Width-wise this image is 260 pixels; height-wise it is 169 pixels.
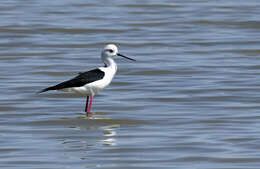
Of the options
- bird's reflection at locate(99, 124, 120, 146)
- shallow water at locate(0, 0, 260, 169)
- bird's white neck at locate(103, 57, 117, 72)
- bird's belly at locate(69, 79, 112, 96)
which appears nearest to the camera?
shallow water at locate(0, 0, 260, 169)

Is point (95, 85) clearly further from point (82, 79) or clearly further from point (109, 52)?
point (109, 52)

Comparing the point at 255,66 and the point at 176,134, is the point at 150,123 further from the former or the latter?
the point at 255,66

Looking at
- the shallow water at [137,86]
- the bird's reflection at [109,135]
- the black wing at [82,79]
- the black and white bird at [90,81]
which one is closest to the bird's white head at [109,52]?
the black and white bird at [90,81]

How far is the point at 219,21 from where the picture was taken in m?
20.0

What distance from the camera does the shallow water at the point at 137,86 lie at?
27.5ft

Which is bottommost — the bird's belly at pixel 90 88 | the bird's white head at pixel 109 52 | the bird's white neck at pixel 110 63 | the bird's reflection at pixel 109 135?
the bird's reflection at pixel 109 135

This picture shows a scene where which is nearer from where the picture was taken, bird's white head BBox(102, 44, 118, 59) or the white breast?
the white breast

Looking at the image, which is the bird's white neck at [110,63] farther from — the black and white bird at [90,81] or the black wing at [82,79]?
the black wing at [82,79]

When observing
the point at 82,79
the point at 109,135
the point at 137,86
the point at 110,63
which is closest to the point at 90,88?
the point at 82,79

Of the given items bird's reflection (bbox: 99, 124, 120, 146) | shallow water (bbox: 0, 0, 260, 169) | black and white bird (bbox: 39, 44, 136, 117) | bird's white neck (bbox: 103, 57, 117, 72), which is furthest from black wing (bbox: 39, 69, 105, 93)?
bird's reflection (bbox: 99, 124, 120, 146)

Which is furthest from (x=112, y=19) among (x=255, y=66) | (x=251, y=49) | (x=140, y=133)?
(x=140, y=133)

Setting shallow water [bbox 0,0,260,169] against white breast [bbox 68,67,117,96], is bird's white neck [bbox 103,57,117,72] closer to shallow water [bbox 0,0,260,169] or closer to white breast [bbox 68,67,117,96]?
white breast [bbox 68,67,117,96]

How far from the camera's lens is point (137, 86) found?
1277cm

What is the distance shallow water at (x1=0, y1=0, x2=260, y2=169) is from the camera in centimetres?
839
